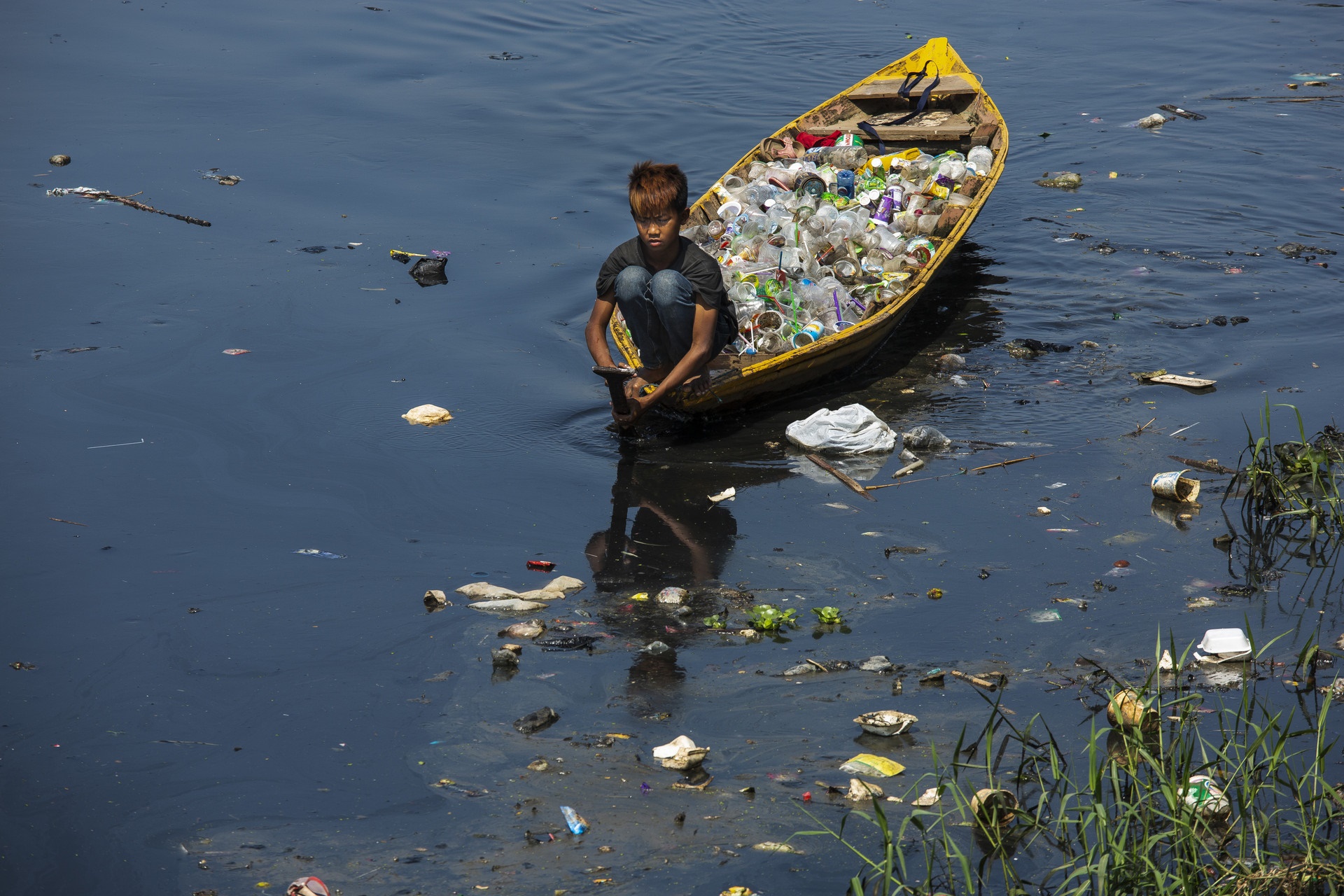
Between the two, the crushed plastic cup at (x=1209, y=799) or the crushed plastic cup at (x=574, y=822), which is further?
the crushed plastic cup at (x=574, y=822)

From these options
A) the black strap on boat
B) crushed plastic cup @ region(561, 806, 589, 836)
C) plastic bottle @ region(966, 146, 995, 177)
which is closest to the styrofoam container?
crushed plastic cup @ region(561, 806, 589, 836)

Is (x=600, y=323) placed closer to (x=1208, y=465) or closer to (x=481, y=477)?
(x=481, y=477)

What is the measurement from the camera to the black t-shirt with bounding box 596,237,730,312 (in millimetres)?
5098

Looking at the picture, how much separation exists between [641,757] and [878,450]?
259 cm

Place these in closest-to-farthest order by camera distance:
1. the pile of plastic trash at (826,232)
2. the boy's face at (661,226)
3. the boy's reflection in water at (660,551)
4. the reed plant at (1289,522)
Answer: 1. the boy's reflection in water at (660,551)
2. the reed plant at (1289,522)
3. the boy's face at (661,226)
4. the pile of plastic trash at (826,232)

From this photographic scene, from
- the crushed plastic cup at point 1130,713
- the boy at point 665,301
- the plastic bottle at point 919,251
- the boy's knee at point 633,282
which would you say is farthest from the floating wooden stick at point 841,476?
the plastic bottle at point 919,251

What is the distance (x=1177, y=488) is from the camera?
4.75 meters

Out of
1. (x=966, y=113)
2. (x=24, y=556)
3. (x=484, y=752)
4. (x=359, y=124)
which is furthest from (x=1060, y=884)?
(x=359, y=124)

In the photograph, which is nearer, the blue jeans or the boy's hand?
the blue jeans

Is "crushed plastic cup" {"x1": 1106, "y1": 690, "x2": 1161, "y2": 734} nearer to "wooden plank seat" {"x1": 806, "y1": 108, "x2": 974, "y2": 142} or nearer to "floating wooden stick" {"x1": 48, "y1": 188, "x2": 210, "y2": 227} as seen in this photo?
"wooden plank seat" {"x1": 806, "y1": 108, "x2": 974, "y2": 142}

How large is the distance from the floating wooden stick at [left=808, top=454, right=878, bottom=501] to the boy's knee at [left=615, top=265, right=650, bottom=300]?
1197 mm

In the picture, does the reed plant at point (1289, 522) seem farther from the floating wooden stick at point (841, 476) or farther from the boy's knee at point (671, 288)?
the boy's knee at point (671, 288)

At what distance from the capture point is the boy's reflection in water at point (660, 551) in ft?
12.4

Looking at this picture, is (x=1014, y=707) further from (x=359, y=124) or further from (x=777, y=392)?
(x=359, y=124)
